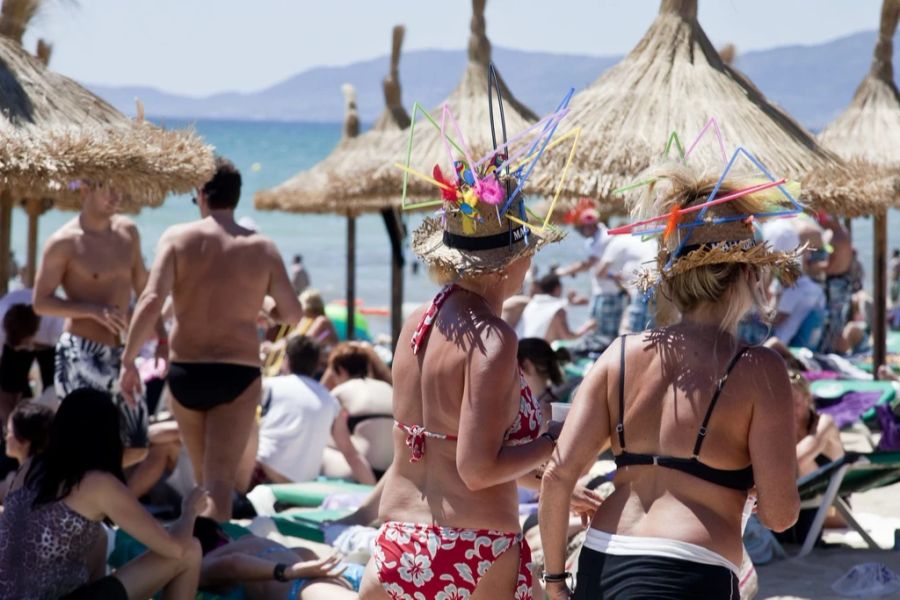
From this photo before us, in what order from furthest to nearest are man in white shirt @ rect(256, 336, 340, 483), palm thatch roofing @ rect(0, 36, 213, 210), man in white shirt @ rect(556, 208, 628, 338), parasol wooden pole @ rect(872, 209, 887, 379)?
man in white shirt @ rect(556, 208, 628, 338), parasol wooden pole @ rect(872, 209, 887, 379), man in white shirt @ rect(256, 336, 340, 483), palm thatch roofing @ rect(0, 36, 213, 210)

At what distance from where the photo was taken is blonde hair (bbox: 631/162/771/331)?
2.38 meters

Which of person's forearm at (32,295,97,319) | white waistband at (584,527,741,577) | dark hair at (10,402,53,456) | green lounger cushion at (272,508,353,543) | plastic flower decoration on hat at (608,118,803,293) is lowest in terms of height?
green lounger cushion at (272,508,353,543)

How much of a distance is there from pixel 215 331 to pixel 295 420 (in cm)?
135

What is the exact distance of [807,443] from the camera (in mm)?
5289

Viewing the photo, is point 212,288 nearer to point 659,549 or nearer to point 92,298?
point 92,298

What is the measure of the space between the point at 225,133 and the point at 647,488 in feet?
268

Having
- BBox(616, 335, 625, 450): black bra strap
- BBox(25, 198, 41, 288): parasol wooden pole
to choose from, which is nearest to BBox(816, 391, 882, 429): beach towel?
BBox(616, 335, 625, 450): black bra strap

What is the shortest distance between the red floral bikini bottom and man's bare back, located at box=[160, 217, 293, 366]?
2287 mm

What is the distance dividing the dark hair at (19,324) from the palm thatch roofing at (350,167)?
3.00m

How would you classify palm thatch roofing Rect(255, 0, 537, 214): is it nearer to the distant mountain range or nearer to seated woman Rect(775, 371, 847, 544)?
seated woman Rect(775, 371, 847, 544)

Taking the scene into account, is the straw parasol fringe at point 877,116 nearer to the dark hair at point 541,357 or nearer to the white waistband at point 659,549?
the dark hair at point 541,357

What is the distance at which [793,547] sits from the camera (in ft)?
17.3

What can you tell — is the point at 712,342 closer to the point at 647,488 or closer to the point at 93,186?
the point at 647,488

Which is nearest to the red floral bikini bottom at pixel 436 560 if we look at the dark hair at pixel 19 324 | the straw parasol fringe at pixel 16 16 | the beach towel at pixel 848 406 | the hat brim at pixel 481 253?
the hat brim at pixel 481 253
